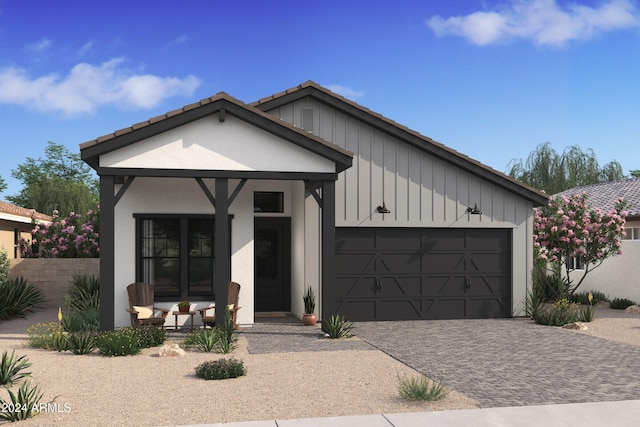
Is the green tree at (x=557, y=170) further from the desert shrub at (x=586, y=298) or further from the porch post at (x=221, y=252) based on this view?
the porch post at (x=221, y=252)

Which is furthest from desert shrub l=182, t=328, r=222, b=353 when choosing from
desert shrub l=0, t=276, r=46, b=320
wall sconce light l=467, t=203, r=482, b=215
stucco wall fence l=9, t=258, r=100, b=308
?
stucco wall fence l=9, t=258, r=100, b=308

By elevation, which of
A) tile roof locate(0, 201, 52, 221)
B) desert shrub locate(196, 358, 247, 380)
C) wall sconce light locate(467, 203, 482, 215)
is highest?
tile roof locate(0, 201, 52, 221)

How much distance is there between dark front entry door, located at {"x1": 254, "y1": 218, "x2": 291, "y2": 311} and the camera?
16016mm

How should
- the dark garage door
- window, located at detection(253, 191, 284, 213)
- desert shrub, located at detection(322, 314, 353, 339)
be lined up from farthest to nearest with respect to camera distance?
window, located at detection(253, 191, 284, 213)
the dark garage door
desert shrub, located at detection(322, 314, 353, 339)

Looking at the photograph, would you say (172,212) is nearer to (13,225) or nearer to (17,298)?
(17,298)

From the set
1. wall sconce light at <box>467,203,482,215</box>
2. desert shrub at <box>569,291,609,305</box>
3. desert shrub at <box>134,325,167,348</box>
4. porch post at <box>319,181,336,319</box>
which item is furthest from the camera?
desert shrub at <box>569,291,609,305</box>

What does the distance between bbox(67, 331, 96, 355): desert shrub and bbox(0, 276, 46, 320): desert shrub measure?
6048 millimetres

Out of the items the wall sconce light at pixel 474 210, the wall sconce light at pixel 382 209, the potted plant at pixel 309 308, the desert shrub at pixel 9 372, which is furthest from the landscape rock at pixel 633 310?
the desert shrub at pixel 9 372

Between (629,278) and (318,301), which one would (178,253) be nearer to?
(318,301)

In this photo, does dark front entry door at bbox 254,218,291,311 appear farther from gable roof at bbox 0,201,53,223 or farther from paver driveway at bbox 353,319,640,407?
gable roof at bbox 0,201,53,223

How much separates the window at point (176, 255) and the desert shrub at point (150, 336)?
6.87 ft

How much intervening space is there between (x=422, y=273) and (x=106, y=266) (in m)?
7.86

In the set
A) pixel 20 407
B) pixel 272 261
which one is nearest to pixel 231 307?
pixel 272 261

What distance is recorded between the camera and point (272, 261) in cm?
1611
